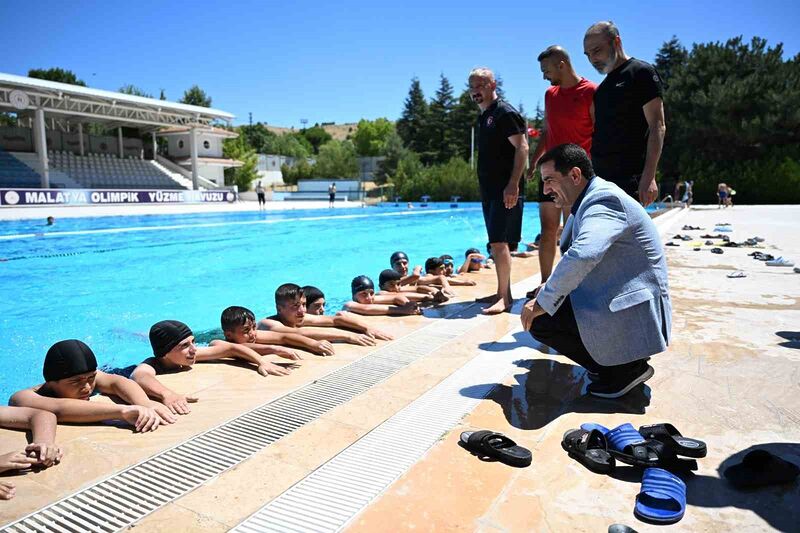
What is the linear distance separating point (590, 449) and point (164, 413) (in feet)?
6.44

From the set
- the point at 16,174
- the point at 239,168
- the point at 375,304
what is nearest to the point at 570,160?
the point at 375,304

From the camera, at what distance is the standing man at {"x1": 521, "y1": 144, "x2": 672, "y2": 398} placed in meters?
2.31

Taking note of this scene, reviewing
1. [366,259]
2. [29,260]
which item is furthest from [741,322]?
[29,260]

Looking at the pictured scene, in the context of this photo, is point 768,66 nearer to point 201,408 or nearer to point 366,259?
point 366,259

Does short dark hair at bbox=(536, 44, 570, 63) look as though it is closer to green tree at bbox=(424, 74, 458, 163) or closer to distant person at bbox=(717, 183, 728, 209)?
distant person at bbox=(717, 183, 728, 209)

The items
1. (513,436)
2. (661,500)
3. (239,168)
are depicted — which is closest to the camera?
(661,500)

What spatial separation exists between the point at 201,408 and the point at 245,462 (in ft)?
2.40

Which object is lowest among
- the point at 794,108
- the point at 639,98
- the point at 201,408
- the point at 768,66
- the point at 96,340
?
the point at 96,340

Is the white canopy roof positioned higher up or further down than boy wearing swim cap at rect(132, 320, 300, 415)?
higher up

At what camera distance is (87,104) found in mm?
31844

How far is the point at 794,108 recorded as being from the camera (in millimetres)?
30797

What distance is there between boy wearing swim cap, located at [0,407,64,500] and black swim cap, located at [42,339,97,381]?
21cm

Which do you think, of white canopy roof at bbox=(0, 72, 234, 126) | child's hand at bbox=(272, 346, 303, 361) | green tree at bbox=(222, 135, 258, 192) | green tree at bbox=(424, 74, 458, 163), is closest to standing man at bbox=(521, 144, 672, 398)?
child's hand at bbox=(272, 346, 303, 361)

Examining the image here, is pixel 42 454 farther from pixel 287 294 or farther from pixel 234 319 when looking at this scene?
pixel 287 294
